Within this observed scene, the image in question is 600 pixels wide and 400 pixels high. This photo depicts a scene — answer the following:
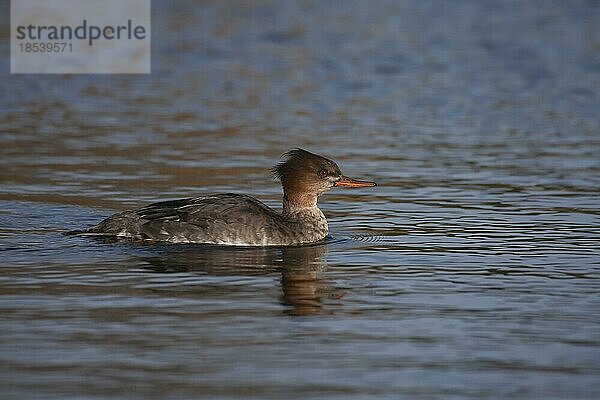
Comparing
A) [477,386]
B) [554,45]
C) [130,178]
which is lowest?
[477,386]

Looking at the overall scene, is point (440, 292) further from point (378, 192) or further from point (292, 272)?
point (378, 192)

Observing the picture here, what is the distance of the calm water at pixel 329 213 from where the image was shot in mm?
7828

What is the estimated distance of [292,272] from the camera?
35.0 feet

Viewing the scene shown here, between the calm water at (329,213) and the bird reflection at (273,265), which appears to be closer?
the calm water at (329,213)

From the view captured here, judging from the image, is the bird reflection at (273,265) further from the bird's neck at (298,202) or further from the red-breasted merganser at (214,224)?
the bird's neck at (298,202)

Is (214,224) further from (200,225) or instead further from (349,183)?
(349,183)

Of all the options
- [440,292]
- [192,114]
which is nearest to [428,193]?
[440,292]

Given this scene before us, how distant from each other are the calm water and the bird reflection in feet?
0.12

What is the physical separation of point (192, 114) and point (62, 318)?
10.6m
